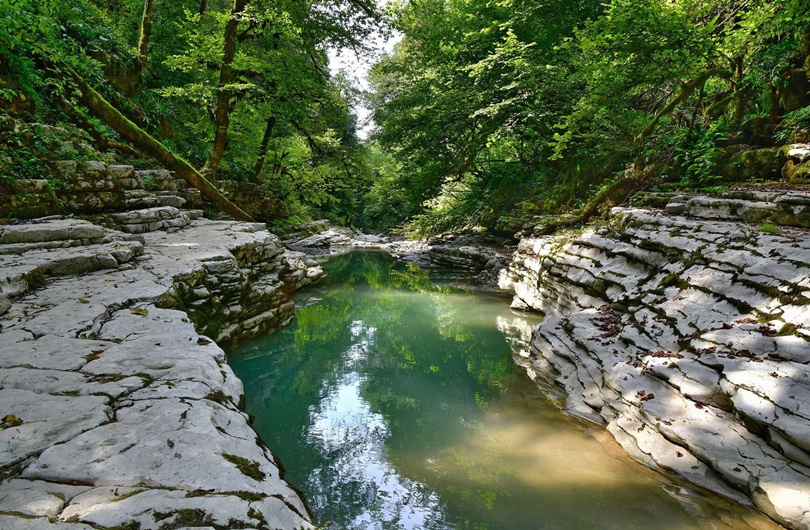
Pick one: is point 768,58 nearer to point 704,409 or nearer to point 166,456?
point 704,409

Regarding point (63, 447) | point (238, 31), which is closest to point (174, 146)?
point (238, 31)

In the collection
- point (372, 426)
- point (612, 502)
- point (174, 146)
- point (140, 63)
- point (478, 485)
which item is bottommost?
point (372, 426)

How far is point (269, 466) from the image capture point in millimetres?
2471

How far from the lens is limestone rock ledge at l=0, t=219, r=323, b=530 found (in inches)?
70.2

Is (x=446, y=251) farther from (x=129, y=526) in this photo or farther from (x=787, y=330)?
(x=129, y=526)

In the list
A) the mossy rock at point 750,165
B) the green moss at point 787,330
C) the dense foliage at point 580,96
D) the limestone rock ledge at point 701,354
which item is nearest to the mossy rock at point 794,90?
the dense foliage at point 580,96

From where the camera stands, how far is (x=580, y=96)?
39.7 ft

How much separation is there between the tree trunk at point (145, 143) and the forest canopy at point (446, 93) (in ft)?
0.14

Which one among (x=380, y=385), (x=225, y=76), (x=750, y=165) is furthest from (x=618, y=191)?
(x=225, y=76)

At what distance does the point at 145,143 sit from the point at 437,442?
10.5 metres

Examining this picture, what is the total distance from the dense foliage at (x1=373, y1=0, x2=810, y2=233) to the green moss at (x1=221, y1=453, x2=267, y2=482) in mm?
10273

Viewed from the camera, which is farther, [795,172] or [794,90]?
[794,90]

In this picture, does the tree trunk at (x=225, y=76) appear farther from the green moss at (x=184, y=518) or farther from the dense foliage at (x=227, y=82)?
the green moss at (x=184, y=518)

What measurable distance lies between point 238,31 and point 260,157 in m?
4.71
